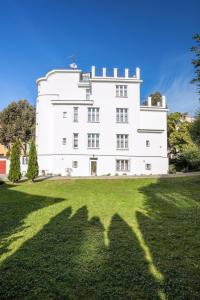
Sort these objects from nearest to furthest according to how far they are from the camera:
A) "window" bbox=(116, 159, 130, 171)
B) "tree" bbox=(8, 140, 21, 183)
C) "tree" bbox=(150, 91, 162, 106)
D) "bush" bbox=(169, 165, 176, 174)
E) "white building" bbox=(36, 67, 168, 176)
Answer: "tree" bbox=(8, 140, 21, 183) < "white building" bbox=(36, 67, 168, 176) < "window" bbox=(116, 159, 130, 171) < "bush" bbox=(169, 165, 176, 174) < "tree" bbox=(150, 91, 162, 106)

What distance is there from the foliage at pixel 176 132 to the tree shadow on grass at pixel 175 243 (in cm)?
2822

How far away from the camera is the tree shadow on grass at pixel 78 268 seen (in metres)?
4.62

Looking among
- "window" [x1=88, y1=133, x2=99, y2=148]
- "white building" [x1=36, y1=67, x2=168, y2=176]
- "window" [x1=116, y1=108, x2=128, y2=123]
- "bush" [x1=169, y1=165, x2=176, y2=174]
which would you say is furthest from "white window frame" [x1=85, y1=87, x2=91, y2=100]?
"bush" [x1=169, y1=165, x2=176, y2=174]

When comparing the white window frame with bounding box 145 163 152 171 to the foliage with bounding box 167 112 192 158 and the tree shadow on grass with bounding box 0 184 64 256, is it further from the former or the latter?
the tree shadow on grass with bounding box 0 184 64 256

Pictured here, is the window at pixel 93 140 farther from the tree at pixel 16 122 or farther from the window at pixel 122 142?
the tree at pixel 16 122

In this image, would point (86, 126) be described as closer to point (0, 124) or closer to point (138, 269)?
point (0, 124)

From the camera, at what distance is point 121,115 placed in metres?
34.8

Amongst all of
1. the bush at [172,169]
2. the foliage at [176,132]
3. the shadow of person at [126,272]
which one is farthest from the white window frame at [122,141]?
the shadow of person at [126,272]

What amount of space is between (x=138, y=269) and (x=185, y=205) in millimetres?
8195

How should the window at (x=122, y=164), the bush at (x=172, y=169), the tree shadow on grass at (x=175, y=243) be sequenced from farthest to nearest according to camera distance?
the bush at (x=172, y=169) < the window at (x=122, y=164) < the tree shadow on grass at (x=175, y=243)

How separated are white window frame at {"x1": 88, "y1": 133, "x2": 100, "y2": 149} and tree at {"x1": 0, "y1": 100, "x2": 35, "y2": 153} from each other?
1998 cm

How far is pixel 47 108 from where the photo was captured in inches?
1406

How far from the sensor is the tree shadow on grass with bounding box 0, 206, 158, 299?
4.62 meters

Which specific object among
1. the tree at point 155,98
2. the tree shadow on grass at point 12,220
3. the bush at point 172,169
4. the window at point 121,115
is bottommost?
the tree shadow on grass at point 12,220
